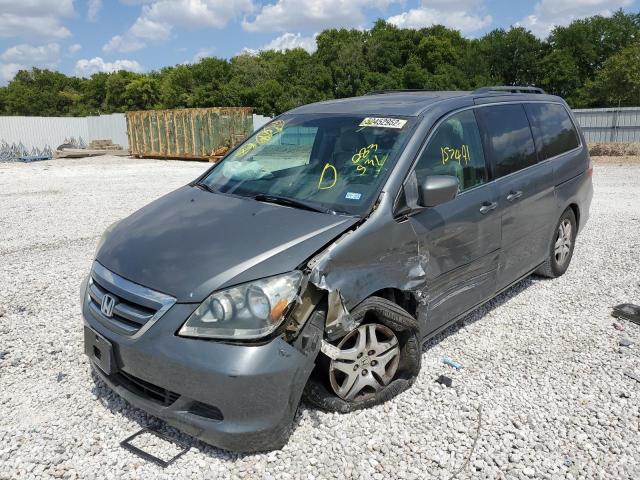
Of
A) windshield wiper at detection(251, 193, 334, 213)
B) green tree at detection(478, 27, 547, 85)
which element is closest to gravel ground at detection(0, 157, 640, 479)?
windshield wiper at detection(251, 193, 334, 213)

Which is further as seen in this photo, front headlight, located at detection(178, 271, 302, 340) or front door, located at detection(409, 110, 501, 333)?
front door, located at detection(409, 110, 501, 333)

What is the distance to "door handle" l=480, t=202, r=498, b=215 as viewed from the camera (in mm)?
3896

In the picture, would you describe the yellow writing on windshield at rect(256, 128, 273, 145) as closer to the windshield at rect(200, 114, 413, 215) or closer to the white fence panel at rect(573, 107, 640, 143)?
the windshield at rect(200, 114, 413, 215)

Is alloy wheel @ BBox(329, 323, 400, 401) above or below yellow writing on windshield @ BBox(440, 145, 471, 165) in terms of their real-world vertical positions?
below

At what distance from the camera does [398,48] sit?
57.5 meters

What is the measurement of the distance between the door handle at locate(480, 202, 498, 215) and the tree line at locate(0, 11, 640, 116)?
40.0 m

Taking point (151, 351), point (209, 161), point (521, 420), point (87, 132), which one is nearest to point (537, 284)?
point (521, 420)

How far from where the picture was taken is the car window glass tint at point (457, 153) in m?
3.57

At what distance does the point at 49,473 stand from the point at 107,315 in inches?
33.4

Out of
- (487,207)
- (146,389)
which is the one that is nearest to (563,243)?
(487,207)

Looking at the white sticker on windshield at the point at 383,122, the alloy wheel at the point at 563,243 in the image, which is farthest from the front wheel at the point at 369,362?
the alloy wheel at the point at 563,243

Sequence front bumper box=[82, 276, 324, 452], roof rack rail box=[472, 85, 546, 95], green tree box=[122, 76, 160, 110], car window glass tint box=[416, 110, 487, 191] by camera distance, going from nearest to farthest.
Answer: front bumper box=[82, 276, 324, 452]
car window glass tint box=[416, 110, 487, 191]
roof rack rail box=[472, 85, 546, 95]
green tree box=[122, 76, 160, 110]

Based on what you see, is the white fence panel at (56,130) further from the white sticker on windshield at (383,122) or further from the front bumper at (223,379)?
the front bumper at (223,379)

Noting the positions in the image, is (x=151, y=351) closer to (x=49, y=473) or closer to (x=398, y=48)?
(x=49, y=473)
